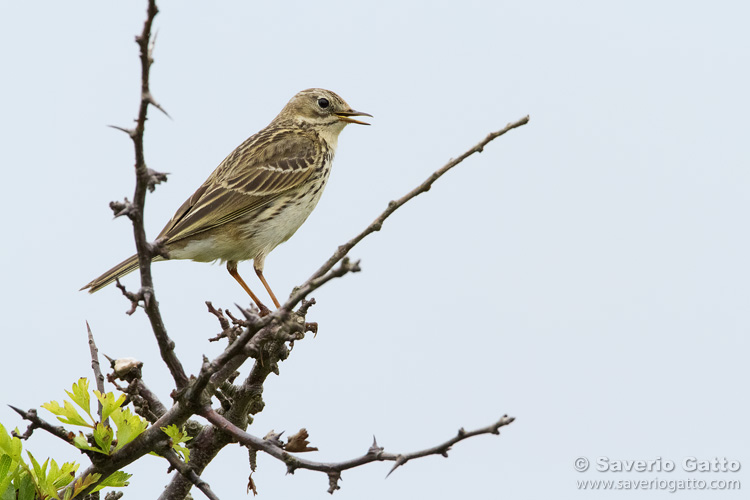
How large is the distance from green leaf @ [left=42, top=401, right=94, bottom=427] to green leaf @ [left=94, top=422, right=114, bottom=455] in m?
0.08

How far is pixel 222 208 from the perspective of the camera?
830cm

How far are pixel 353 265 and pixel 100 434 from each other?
5.87 feet

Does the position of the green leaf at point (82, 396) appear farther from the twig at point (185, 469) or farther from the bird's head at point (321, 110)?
the bird's head at point (321, 110)

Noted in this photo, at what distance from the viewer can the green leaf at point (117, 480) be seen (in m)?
4.09

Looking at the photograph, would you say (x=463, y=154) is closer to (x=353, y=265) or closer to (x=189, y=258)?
(x=353, y=265)

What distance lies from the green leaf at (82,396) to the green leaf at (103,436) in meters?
0.10

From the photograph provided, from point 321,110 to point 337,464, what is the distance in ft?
23.4

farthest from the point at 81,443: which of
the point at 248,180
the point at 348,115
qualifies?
the point at 348,115

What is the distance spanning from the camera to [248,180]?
28.7 feet

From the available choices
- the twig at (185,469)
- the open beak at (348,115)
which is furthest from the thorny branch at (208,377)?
the open beak at (348,115)

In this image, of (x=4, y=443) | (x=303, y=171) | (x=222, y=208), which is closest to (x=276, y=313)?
(x=4, y=443)

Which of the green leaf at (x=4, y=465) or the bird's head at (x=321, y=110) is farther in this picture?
the bird's head at (x=321, y=110)

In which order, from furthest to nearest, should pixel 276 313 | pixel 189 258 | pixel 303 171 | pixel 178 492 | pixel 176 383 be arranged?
pixel 303 171, pixel 189 258, pixel 178 492, pixel 176 383, pixel 276 313

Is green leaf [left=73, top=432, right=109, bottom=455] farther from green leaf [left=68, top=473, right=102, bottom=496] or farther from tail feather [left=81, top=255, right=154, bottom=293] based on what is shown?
tail feather [left=81, top=255, right=154, bottom=293]
